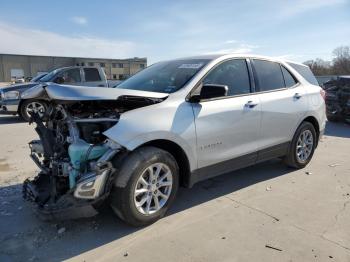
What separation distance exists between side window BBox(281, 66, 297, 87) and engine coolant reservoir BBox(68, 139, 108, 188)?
3.27 metres

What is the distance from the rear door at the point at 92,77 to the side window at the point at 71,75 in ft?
0.80

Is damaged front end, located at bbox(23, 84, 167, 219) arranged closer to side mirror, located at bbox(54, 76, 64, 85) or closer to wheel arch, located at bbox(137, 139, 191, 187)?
wheel arch, located at bbox(137, 139, 191, 187)

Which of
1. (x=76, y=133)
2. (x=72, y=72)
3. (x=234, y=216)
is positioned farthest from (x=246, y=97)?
(x=72, y=72)

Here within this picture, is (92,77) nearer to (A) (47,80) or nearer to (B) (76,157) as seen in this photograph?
(A) (47,80)

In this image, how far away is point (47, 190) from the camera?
12.6 feet

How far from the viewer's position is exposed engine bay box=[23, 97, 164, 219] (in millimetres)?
3268

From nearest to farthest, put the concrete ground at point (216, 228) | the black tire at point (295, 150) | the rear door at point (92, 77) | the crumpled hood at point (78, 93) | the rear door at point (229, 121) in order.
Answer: the concrete ground at point (216, 228)
the crumpled hood at point (78, 93)
the rear door at point (229, 121)
the black tire at point (295, 150)
the rear door at point (92, 77)

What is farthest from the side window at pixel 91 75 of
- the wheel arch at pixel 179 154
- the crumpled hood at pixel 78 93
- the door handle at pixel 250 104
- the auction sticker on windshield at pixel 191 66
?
the wheel arch at pixel 179 154

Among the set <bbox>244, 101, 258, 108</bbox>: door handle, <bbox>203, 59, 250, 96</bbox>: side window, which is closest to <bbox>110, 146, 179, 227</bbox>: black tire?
<bbox>203, 59, 250, 96</bbox>: side window

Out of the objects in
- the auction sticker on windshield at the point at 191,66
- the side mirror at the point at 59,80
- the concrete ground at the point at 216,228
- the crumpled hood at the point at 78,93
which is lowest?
the concrete ground at the point at 216,228

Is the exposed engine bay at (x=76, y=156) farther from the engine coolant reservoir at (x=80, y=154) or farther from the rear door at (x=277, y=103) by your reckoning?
the rear door at (x=277, y=103)

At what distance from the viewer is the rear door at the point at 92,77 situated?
12.3 m

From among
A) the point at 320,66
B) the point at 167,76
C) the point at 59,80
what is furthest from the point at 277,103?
the point at 320,66

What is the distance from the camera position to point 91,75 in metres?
12.4
